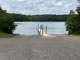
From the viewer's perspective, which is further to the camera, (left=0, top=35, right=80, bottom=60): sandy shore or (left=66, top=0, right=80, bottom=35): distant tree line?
(left=66, top=0, right=80, bottom=35): distant tree line

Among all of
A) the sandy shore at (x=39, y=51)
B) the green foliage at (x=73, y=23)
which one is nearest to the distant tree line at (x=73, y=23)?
the green foliage at (x=73, y=23)

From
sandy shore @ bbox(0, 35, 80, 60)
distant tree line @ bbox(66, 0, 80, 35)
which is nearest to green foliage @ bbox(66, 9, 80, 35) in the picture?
distant tree line @ bbox(66, 0, 80, 35)

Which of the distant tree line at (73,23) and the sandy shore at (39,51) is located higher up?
the sandy shore at (39,51)

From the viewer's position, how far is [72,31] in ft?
155

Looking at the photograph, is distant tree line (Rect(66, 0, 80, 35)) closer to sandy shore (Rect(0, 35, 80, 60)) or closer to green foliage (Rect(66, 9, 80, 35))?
green foliage (Rect(66, 9, 80, 35))

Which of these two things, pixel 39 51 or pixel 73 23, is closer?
pixel 39 51

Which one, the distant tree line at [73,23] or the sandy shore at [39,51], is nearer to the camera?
the sandy shore at [39,51]

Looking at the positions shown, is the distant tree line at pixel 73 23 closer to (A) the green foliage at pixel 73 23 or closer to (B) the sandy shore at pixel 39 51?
(A) the green foliage at pixel 73 23

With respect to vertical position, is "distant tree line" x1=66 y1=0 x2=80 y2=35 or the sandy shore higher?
the sandy shore

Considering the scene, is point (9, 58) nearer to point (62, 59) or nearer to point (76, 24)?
point (62, 59)

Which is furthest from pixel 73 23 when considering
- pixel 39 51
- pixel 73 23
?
pixel 39 51

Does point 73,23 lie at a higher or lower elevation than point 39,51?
lower

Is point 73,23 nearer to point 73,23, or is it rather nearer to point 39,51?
point 73,23

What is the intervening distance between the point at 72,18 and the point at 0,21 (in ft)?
50.7
